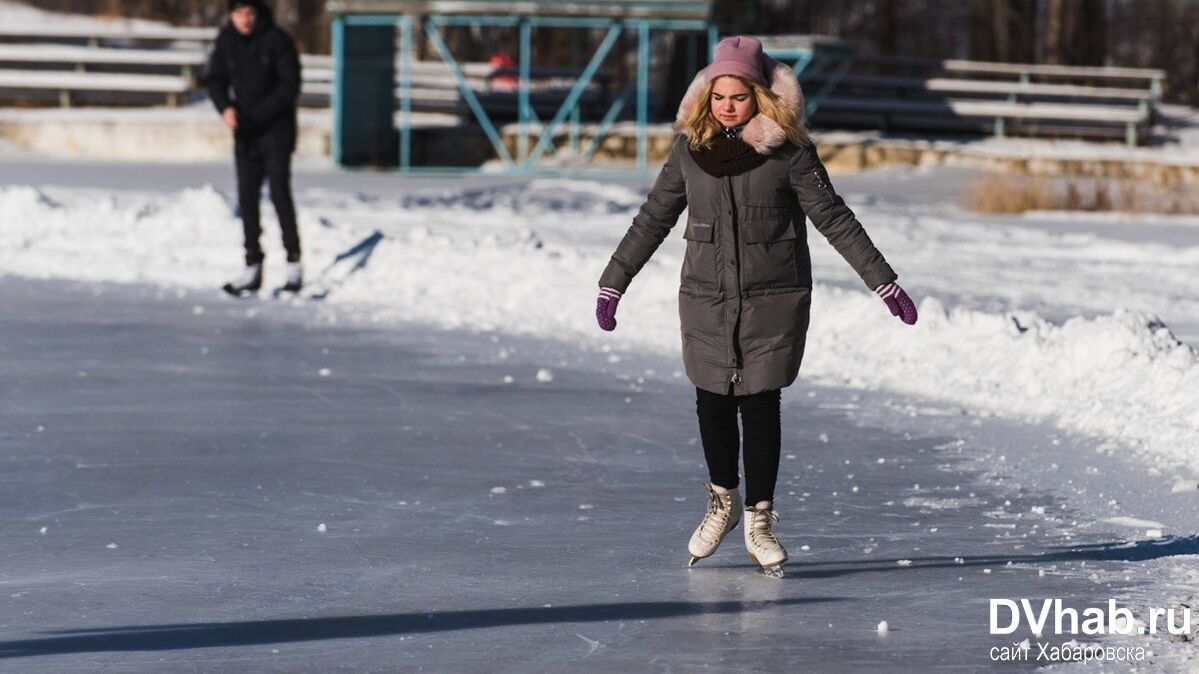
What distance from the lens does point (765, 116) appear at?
5.71m

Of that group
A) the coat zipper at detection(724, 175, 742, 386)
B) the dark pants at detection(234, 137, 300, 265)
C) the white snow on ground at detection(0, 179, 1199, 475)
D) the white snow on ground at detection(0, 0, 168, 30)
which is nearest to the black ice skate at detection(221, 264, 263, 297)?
the dark pants at detection(234, 137, 300, 265)

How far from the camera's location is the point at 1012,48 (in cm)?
3391

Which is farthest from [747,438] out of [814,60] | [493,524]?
[814,60]

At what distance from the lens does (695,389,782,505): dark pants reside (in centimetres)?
589

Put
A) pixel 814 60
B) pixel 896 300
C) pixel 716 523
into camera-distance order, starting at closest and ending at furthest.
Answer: pixel 896 300, pixel 716 523, pixel 814 60

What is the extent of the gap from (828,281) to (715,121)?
8093mm

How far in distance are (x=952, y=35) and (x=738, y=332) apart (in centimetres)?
5184

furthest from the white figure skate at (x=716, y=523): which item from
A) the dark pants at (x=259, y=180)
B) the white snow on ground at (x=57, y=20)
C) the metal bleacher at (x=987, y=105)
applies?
the white snow on ground at (x=57, y=20)

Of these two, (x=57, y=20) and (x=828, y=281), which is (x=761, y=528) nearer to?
(x=828, y=281)

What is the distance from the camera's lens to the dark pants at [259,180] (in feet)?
42.9

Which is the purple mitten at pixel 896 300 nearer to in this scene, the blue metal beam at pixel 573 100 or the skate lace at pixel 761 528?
the skate lace at pixel 761 528

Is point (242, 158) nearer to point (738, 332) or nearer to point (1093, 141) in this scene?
point (738, 332)

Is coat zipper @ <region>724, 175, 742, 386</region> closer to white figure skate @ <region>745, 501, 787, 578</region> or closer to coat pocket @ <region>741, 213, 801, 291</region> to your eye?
coat pocket @ <region>741, 213, 801, 291</region>

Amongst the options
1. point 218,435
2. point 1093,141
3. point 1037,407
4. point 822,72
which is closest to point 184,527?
point 218,435
